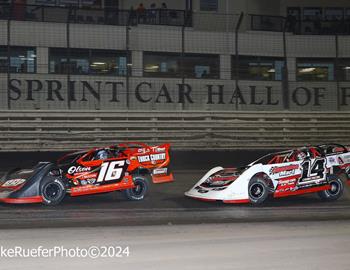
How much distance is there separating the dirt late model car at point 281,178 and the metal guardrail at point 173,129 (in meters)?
8.91

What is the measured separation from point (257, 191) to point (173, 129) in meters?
10.4

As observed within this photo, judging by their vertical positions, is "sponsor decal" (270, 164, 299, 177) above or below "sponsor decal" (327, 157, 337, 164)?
below

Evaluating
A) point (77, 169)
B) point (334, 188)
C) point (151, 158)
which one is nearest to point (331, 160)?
point (334, 188)

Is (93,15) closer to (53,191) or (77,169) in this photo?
(77,169)

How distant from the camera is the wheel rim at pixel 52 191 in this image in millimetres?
10867

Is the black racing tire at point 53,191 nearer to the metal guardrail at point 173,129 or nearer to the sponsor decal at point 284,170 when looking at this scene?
the sponsor decal at point 284,170

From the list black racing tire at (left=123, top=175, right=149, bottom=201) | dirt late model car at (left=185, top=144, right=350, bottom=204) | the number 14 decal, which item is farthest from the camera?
black racing tire at (left=123, top=175, right=149, bottom=201)

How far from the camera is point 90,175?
11281 millimetres

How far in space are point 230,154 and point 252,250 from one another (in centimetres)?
1252

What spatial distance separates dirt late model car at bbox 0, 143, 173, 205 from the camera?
10812 millimetres

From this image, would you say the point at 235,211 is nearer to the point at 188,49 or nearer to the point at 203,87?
the point at 203,87

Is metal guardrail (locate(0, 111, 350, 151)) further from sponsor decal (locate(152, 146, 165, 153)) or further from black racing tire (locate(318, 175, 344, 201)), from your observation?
black racing tire (locate(318, 175, 344, 201))

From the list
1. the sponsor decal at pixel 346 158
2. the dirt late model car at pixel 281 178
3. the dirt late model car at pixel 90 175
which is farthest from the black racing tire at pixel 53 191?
the sponsor decal at pixel 346 158

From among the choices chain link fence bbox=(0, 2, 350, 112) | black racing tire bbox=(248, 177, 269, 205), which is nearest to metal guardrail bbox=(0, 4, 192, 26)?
chain link fence bbox=(0, 2, 350, 112)
